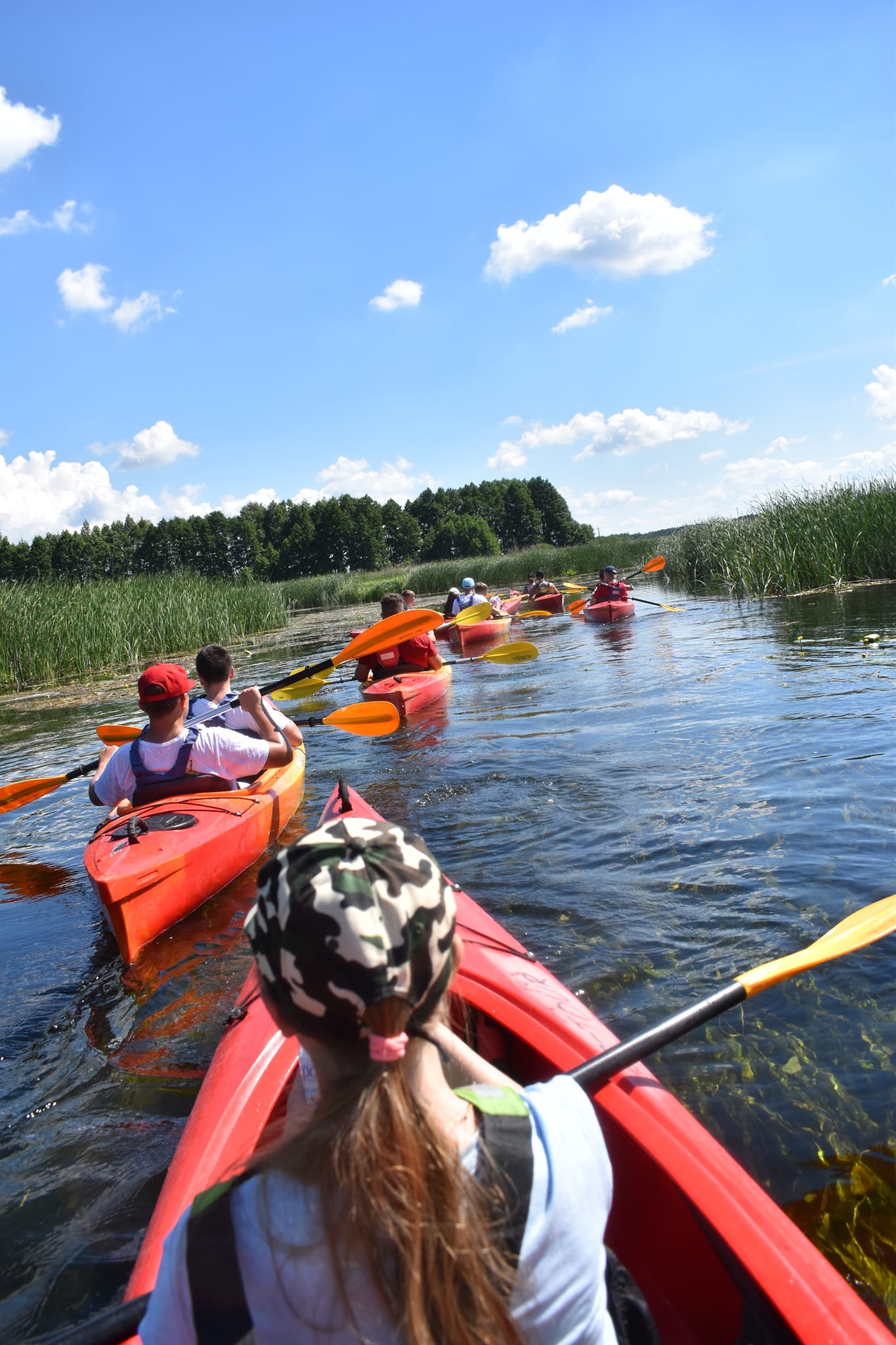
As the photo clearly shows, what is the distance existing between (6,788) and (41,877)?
810mm

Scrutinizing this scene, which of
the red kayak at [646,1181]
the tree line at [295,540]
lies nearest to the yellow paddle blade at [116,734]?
the red kayak at [646,1181]

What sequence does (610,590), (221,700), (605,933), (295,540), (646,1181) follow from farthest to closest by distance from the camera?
1. (295,540)
2. (610,590)
3. (221,700)
4. (605,933)
5. (646,1181)

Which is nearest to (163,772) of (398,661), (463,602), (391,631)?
(391,631)

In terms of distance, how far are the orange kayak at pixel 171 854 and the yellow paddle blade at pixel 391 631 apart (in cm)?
125

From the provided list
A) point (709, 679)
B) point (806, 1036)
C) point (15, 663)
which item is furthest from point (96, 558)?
point (806, 1036)

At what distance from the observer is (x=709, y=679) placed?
32.4 feet

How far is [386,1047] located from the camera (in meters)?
1.02

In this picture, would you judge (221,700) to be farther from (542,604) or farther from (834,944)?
(542,604)

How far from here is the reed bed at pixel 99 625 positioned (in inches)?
617

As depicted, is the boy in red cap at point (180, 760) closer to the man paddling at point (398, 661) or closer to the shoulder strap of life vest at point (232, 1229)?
the shoulder strap of life vest at point (232, 1229)

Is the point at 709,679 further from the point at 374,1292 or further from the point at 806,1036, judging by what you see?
the point at 374,1292

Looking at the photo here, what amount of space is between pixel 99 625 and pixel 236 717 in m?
12.2

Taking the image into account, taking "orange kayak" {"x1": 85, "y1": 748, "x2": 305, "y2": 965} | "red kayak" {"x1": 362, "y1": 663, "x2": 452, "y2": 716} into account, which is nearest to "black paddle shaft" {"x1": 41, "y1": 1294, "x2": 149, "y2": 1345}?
"orange kayak" {"x1": 85, "y1": 748, "x2": 305, "y2": 965}

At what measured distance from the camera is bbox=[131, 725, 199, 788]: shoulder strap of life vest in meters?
4.98
